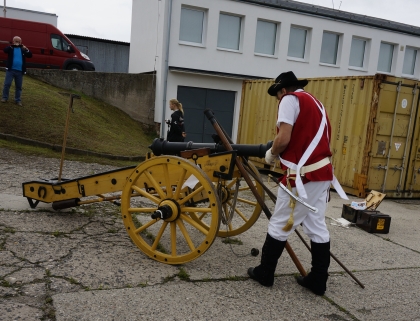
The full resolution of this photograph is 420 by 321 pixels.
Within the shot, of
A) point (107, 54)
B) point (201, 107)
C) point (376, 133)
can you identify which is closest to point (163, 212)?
point (376, 133)

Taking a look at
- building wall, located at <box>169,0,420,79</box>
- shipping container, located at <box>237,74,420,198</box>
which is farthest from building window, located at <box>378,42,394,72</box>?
shipping container, located at <box>237,74,420,198</box>

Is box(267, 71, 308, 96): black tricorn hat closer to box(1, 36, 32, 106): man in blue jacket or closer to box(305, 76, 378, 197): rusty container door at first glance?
box(305, 76, 378, 197): rusty container door

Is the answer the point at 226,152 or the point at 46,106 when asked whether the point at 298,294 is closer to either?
the point at 226,152

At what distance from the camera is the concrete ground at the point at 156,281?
10.5ft

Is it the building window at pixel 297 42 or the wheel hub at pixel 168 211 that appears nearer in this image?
the wheel hub at pixel 168 211

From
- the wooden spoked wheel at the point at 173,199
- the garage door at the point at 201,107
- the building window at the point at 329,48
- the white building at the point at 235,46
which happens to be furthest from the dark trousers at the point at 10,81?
the building window at the point at 329,48

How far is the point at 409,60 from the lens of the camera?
2216 cm

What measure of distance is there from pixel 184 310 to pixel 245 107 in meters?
10.6

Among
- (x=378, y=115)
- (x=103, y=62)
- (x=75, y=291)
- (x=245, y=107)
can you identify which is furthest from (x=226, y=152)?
(x=103, y=62)

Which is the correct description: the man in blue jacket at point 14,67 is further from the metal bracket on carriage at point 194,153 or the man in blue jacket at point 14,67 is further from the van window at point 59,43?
the metal bracket on carriage at point 194,153

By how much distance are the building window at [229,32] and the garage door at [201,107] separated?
2.00 meters

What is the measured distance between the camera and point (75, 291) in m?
3.35

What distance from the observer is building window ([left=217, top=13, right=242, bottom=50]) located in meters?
18.2

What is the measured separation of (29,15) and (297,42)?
16.2m
